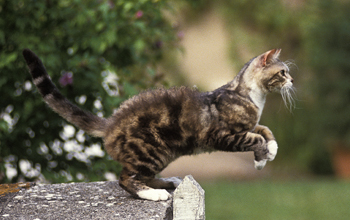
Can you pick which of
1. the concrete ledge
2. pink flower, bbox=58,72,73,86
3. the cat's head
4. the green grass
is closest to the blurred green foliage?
pink flower, bbox=58,72,73,86

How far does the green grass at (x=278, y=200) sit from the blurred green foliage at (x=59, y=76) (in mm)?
2417

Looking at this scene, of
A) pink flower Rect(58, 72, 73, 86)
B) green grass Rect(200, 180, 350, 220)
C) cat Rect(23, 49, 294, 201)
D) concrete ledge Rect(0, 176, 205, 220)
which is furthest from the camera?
green grass Rect(200, 180, 350, 220)

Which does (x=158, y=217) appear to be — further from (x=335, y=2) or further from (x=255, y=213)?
(x=335, y=2)

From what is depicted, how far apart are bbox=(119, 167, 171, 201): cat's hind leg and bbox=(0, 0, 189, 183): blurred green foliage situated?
105 cm

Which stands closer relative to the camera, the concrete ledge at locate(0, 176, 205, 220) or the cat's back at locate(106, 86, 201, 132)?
the concrete ledge at locate(0, 176, 205, 220)

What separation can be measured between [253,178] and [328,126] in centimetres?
165

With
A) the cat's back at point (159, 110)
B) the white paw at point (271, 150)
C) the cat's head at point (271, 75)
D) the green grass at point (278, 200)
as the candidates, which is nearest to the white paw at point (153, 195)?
the cat's back at point (159, 110)

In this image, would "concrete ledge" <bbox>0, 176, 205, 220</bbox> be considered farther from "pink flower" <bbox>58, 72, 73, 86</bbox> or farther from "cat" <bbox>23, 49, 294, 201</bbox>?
"pink flower" <bbox>58, 72, 73, 86</bbox>

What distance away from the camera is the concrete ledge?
205 centimetres

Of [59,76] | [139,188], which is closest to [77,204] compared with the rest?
[139,188]

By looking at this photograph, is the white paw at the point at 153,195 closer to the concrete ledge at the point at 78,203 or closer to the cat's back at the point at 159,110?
the concrete ledge at the point at 78,203

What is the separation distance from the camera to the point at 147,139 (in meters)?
2.17

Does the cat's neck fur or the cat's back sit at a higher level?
the cat's neck fur

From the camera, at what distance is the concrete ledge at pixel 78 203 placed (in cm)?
205
